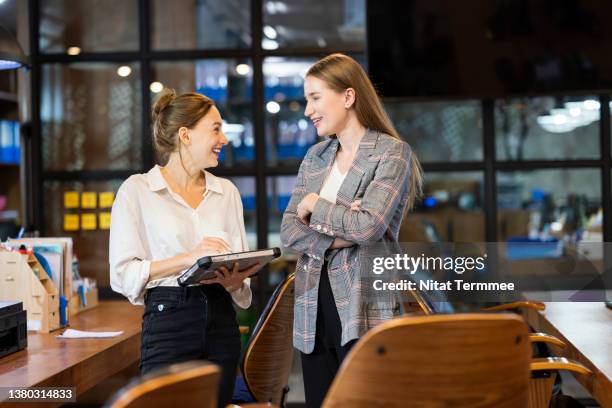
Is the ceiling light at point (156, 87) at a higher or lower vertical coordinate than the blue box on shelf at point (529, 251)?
higher

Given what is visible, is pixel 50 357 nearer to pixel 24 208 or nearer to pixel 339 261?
pixel 339 261

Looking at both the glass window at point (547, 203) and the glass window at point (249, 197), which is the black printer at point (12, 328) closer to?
the glass window at point (249, 197)

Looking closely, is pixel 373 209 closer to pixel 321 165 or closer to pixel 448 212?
pixel 321 165

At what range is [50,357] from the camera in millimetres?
2727

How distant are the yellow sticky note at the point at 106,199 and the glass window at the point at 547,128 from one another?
2.31 m

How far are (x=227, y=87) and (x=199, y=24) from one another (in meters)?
0.42

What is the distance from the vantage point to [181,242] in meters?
2.59

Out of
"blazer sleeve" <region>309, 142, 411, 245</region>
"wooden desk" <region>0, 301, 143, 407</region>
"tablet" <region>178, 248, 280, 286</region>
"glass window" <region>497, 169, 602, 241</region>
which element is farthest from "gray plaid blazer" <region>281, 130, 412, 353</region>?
"glass window" <region>497, 169, 602, 241</region>

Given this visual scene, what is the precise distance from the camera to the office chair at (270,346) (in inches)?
116

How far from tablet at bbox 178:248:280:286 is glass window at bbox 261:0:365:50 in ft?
7.99

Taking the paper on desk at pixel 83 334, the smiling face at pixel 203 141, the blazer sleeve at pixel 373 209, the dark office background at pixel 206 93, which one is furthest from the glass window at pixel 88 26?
the blazer sleeve at pixel 373 209

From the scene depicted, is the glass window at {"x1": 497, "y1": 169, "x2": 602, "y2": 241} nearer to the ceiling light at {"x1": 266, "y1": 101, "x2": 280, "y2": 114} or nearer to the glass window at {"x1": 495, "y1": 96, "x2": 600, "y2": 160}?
the glass window at {"x1": 495, "y1": 96, "x2": 600, "y2": 160}

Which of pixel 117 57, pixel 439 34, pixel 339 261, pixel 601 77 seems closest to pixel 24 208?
pixel 117 57

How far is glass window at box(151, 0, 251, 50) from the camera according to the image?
15.3 feet
